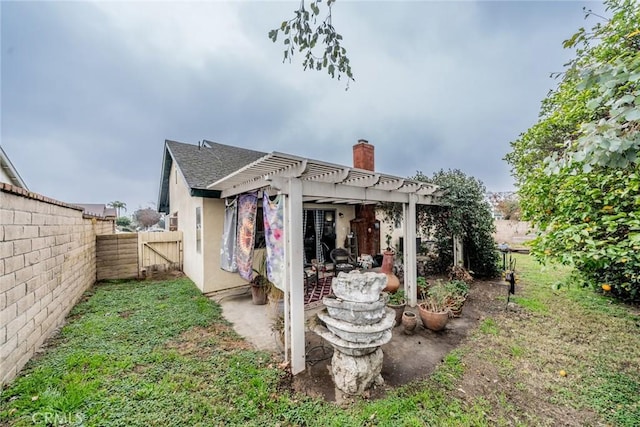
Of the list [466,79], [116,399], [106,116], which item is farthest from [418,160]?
[106,116]

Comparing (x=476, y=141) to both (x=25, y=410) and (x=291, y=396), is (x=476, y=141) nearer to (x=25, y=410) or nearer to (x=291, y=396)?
(x=291, y=396)

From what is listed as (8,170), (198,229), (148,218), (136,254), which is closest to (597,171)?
(198,229)

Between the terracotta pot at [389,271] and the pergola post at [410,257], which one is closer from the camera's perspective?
the terracotta pot at [389,271]

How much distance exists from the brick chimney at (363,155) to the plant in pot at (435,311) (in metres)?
5.21

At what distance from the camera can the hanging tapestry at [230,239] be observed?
5938mm

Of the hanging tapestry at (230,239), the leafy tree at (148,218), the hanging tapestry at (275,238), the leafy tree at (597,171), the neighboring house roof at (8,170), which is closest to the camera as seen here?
the leafy tree at (597,171)

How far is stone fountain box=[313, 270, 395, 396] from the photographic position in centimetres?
282

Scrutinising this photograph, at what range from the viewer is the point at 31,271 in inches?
142

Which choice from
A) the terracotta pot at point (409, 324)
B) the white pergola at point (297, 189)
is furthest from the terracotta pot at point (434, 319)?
the white pergola at point (297, 189)

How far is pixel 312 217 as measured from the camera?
363 inches

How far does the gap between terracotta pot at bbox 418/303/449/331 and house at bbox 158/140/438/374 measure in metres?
1.23

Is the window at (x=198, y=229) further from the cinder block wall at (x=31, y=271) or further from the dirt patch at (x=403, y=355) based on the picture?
the dirt patch at (x=403, y=355)

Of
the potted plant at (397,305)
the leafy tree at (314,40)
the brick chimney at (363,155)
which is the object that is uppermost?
the brick chimney at (363,155)

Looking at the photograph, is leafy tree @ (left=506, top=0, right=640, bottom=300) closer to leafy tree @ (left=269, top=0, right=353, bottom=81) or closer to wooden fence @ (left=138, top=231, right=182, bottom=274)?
leafy tree @ (left=269, top=0, right=353, bottom=81)
